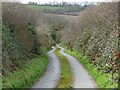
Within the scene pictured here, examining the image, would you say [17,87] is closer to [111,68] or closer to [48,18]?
[111,68]

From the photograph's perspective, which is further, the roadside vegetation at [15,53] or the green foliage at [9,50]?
the green foliage at [9,50]

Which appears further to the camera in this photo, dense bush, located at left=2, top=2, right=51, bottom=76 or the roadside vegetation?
dense bush, located at left=2, top=2, right=51, bottom=76

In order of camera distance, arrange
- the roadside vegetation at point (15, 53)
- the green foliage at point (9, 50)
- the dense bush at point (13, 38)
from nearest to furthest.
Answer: the roadside vegetation at point (15, 53) < the green foliage at point (9, 50) < the dense bush at point (13, 38)

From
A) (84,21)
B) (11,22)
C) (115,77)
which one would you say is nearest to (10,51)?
(11,22)

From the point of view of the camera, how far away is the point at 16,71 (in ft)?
82.1

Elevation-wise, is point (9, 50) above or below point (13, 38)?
below

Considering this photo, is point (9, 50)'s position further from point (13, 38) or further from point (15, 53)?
point (13, 38)

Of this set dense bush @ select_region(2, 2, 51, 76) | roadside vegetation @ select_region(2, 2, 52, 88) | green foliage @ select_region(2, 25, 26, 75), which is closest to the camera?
roadside vegetation @ select_region(2, 2, 52, 88)

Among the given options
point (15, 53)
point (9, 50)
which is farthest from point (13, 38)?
point (9, 50)

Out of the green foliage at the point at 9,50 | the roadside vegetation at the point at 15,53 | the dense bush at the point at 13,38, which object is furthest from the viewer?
the dense bush at the point at 13,38

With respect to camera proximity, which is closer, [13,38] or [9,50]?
[9,50]

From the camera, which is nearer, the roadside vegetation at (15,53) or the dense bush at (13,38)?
the roadside vegetation at (15,53)

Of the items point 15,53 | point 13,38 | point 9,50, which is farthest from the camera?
point 13,38

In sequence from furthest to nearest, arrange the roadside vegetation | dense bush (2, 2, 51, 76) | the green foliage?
dense bush (2, 2, 51, 76)
the green foliage
the roadside vegetation
